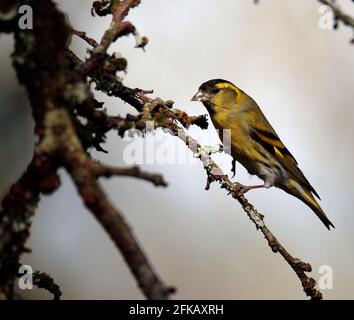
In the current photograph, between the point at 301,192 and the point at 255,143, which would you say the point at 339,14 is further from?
the point at 301,192

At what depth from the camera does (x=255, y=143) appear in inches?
203

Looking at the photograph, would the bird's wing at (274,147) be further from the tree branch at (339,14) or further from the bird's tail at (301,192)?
the tree branch at (339,14)

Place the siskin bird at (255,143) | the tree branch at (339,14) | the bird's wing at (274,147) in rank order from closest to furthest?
1. the tree branch at (339,14)
2. the siskin bird at (255,143)
3. the bird's wing at (274,147)

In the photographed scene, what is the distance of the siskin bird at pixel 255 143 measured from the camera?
5.10 m

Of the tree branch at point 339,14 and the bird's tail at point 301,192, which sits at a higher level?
the bird's tail at point 301,192

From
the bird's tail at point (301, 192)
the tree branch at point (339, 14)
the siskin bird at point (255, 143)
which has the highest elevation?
the siskin bird at point (255, 143)

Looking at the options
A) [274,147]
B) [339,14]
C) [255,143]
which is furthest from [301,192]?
[339,14]

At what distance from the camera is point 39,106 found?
1067mm

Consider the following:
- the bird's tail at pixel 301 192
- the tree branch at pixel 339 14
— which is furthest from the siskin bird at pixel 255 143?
the tree branch at pixel 339 14

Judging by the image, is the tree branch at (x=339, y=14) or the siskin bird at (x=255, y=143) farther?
the siskin bird at (x=255, y=143)

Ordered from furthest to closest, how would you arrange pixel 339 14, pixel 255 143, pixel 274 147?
1. pixel 274 147
2. pixel 255 143
3. pixel 339 14

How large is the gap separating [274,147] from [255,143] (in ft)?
0.77

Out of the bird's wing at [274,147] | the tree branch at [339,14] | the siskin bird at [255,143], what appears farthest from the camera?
the bird's wing at [274,147]

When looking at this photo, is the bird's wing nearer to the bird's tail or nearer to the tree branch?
the bird's tail
